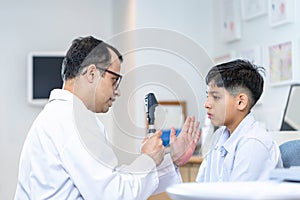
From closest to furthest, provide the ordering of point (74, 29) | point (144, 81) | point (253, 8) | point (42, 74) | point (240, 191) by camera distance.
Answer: point (240, 191) < point (144, 81) < point (253, 8) < point (42, 74) < point (74, 29)

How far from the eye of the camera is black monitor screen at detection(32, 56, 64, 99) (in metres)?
4.40

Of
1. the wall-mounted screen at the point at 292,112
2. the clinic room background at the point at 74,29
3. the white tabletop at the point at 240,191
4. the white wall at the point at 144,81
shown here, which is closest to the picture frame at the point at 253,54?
the clinic room background at the point at 74,29

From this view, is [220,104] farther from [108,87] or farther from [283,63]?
[283,63]

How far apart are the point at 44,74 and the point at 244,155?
2.98 metres

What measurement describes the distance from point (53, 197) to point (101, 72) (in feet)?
1.39

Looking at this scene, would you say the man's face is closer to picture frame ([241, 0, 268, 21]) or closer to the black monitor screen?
picture frame ([241, 0, 268, 21])

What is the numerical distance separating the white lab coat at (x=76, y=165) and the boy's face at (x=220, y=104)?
22cm

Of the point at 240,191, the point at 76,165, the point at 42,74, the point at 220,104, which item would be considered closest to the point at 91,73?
the point at 76,165

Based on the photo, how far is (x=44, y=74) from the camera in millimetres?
4438

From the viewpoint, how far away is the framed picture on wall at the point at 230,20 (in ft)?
12.4

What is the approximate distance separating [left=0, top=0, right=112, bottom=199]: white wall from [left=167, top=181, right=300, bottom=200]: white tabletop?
341cm

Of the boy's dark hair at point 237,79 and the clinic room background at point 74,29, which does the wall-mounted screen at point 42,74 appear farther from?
the boy's dark hair at point 237,79

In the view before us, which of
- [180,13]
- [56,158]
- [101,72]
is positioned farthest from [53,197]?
[180,13]

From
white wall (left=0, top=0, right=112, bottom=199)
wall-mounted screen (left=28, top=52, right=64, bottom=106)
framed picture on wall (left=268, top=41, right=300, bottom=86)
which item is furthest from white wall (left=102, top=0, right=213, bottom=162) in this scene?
white wall (left=0, top=0, right=112, bottom=199)
